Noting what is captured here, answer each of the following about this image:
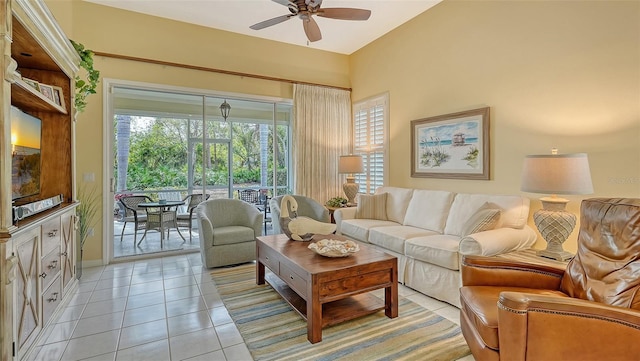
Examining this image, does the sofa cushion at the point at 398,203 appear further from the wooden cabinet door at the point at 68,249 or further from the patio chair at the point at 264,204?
the wooden cabinet door at the point at 68,249

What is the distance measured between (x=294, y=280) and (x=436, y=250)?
1.37 m


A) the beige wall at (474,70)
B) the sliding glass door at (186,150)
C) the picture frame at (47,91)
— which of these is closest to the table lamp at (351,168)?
the beige wall at (474,70)

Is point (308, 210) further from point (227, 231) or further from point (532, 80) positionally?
point (532, 80)

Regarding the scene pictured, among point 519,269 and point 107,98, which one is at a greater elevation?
point 107,98

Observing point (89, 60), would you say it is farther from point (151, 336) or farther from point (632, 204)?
point (632, 204)

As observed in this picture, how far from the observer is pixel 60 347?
7.38 ft

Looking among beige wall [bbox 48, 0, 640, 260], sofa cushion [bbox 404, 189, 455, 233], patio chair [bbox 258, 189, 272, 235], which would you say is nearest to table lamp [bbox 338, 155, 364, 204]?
beige wall [bbox 48, 0, 640, 260]

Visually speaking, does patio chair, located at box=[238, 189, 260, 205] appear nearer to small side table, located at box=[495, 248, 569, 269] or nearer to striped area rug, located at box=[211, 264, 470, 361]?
striped area rug, located at box=[211, 264, 470, 361]

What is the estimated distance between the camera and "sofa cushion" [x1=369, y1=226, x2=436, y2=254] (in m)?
3.43

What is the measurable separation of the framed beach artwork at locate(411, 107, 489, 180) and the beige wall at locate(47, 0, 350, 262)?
2289mm

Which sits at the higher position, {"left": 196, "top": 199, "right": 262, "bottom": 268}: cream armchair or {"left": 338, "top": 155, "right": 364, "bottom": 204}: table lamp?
{"left": 338, "top": 155, "right": 364, "bottom": 204}: table lamp

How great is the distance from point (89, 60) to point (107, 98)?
1.00 m

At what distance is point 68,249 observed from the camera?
3031mm

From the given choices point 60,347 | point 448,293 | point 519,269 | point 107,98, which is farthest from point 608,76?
point 107,98
